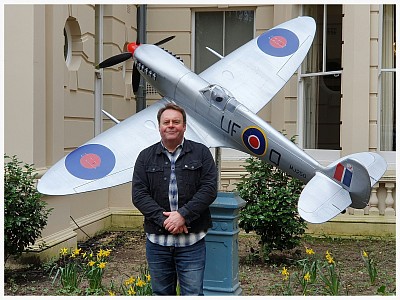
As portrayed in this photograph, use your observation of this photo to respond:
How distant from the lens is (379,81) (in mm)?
9781

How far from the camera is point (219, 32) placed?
11781 mm

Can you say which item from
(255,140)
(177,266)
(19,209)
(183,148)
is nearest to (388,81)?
(255,140)

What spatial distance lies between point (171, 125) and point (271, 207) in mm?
3704

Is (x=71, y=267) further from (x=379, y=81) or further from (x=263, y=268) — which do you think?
(x=379, y=81)

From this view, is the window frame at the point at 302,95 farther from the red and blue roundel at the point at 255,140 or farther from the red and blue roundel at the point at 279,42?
the red and blue roundel at the point at 255,140

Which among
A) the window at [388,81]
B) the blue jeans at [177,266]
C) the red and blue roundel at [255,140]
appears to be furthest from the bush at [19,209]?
the window at [388,81]

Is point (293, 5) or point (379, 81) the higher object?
point (293, 5)

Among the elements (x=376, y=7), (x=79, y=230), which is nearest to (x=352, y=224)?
(x=376, y=7)

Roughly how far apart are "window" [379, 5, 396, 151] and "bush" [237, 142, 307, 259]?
8.66ft

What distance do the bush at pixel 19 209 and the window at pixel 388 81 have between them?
224 inches

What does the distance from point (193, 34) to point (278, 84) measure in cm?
494

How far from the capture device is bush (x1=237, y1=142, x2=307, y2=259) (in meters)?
7.78

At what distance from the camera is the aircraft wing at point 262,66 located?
23.1 feet

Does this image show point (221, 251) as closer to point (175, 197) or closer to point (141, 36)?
point (175, 197)
